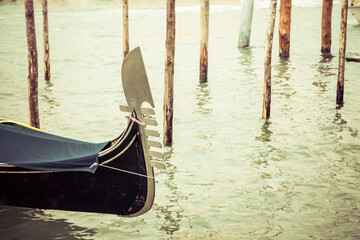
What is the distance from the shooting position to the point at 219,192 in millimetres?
6633

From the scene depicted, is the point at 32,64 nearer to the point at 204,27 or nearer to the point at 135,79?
the point at 135,79

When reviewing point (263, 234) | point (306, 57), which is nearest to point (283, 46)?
point (306, 57)

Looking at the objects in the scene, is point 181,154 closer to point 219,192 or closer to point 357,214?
point 219,192

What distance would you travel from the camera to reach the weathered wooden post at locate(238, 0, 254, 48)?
672 inches

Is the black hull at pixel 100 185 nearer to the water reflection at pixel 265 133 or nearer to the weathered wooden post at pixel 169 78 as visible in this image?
the weathered wooden post at pixel 169 78

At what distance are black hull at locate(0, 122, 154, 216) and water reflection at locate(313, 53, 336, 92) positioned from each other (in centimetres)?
761

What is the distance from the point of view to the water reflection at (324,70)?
492 inches

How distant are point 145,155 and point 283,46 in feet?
38.2

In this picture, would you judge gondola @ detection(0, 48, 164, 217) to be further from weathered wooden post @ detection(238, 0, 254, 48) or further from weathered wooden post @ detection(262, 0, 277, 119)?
weathered wooden post @ detection(238, 0, 254, 48)

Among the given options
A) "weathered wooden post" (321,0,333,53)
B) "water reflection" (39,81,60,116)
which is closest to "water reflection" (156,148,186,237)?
"water reflection" (39,81,60,116)

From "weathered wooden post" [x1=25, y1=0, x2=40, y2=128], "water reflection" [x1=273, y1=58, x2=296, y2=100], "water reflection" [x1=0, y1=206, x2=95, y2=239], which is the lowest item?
"water reflection" [x1=0, y1=206, x2=95, y2=239]

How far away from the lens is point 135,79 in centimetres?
513

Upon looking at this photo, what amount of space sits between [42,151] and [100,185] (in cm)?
75

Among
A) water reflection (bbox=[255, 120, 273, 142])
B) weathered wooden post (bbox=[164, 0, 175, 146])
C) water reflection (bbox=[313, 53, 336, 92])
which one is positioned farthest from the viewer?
water reflection (bbox=[313, 53, 336, 92])
